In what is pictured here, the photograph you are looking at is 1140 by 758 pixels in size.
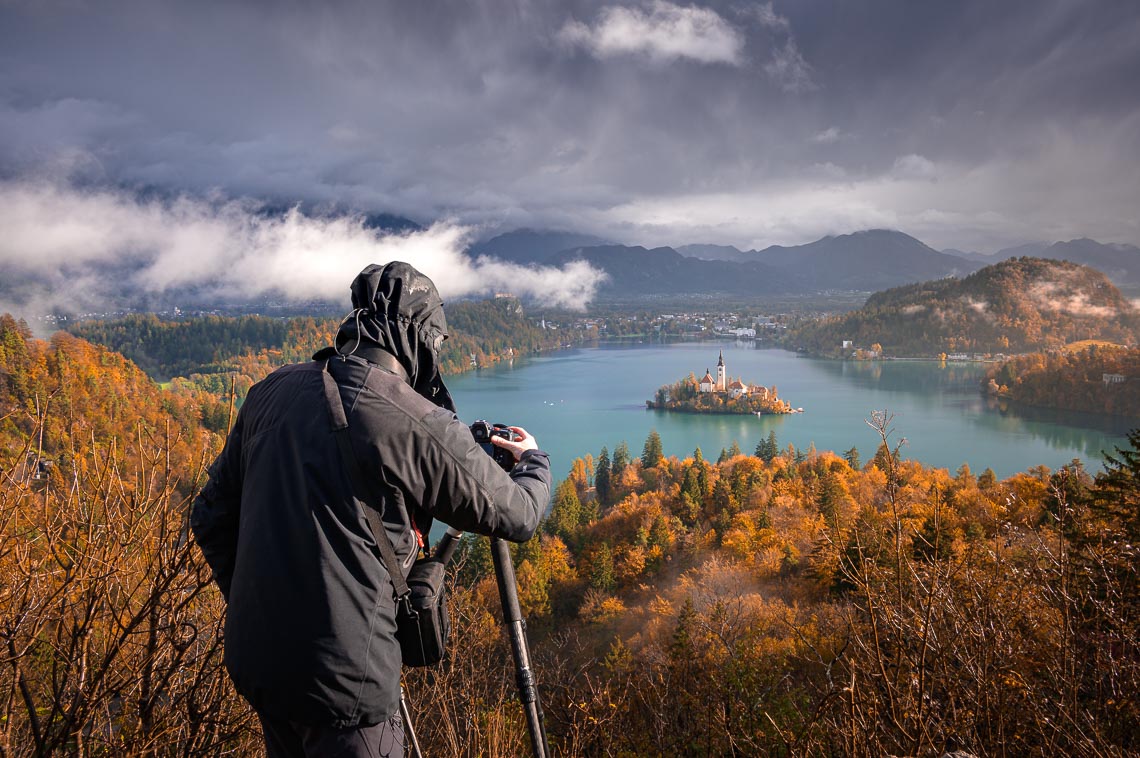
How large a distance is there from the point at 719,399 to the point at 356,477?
44.9 metres

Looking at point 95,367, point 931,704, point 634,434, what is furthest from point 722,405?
point 931,704

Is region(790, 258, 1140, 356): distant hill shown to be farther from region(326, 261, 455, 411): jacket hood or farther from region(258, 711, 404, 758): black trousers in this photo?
region(258, 711, 404, 758): black trousers

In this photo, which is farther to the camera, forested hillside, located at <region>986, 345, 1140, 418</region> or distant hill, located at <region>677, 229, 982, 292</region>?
distant hill, located at <region>677, 229, 982, 292</region>

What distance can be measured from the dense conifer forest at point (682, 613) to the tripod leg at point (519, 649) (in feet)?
1.13

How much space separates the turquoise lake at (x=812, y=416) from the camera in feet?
97.6

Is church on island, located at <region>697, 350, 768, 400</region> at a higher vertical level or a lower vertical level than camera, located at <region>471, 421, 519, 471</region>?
lower

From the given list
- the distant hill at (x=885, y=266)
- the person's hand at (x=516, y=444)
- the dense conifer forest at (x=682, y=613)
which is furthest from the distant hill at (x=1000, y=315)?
the distant hill at (x=885, y=266)

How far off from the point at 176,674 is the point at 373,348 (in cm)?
111

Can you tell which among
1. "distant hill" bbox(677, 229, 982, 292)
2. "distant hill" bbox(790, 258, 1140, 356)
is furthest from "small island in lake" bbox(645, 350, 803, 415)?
"distant hill" bbox(677, 229, 982, 292)

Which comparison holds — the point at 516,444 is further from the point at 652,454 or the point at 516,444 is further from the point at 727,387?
the point at 727,387

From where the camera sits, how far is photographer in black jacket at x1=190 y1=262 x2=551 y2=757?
84 centimetres

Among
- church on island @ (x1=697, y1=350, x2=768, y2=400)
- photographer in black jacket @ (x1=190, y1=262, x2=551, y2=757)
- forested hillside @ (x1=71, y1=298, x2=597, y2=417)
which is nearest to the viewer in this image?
photographer in black jacket @ (x1=190, y1=262, x2=551, y2=757)

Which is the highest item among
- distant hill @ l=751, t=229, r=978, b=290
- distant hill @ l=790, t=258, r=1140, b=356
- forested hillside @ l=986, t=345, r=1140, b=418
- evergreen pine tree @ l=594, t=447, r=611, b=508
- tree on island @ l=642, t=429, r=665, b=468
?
distant hill @ l=751, t=229, r=978, b=290

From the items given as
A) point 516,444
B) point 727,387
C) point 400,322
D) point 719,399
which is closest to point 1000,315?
point 727,387
